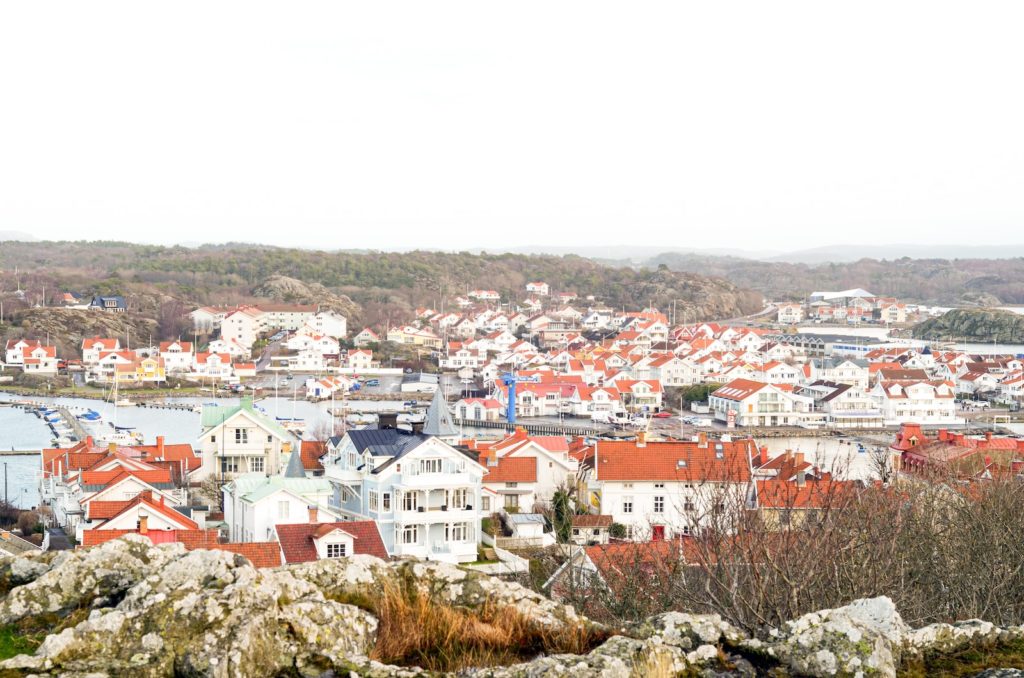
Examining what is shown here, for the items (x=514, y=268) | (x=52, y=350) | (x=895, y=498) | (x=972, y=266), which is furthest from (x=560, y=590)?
(x=972, y=266)

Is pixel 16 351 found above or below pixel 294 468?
below

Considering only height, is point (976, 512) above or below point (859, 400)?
above

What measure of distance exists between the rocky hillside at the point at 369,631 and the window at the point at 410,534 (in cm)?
707

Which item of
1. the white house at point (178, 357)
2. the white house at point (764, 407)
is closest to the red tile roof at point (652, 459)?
the white house at point (764, 407)

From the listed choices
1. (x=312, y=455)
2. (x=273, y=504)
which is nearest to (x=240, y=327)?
(x=312, y=455)

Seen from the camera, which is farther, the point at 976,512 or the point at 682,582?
the point at 976,512

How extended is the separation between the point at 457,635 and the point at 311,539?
17.7 ft

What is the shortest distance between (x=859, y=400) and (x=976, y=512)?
21249 millimetres

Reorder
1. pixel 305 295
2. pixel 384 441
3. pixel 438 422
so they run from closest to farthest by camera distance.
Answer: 1. pixel 384 441
2. pixel 438 422
3. pixel 305 295

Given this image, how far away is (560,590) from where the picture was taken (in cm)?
553

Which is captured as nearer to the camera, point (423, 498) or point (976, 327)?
point (423, 498)

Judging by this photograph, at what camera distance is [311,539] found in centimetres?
735

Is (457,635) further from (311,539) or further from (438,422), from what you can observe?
(438,422)

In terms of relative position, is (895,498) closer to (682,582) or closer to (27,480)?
(682,582)
